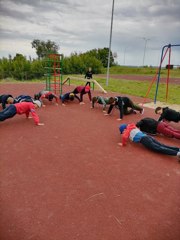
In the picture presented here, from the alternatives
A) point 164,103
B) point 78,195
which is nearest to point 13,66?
point 164,103

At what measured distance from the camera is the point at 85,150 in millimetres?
4883

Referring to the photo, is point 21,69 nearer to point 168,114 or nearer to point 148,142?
point 168,114

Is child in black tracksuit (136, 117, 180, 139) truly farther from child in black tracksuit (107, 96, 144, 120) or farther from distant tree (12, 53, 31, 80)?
distant tree (12, 53, 31, 80)

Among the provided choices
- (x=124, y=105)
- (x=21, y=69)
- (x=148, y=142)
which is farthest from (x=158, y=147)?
(x=21, y=69)

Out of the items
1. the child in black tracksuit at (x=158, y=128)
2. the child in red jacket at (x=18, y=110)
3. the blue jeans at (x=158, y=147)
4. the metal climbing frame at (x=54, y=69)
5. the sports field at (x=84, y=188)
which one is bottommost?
the sports field at (x=84, y=188)

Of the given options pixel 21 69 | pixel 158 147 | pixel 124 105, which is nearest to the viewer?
pixel 158 147

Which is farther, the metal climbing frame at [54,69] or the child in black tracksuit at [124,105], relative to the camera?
the metal climbing frame at [54,69]

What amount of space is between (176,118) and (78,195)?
4.23 m

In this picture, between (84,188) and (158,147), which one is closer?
(84,188)

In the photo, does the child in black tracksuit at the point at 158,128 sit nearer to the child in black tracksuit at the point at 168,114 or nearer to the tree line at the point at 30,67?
the child in black tracksuit at the point at 168,114

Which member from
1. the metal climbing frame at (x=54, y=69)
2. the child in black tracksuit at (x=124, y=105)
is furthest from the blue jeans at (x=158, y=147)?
the metal climbing frame at (x=54, y=69)

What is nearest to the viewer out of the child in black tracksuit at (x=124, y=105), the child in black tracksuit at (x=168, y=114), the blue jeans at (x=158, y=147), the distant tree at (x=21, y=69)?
the blue jeans at (x=158, y=147)

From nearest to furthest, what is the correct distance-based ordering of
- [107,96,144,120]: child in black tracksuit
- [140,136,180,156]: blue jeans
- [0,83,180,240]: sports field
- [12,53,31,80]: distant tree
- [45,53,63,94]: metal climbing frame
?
[0,83,180,240]: sports field → [140,136,180,156]: blue jeans → [107,96,144,120]: child in black tracksuit → [45,53,63,94]: metal climbing frame → [12,53,31,80]: distant tree

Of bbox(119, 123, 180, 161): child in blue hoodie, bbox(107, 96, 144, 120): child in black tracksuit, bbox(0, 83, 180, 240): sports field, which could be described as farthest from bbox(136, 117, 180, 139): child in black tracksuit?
bbox(107, 96, 144, 120): child in black tracksuit
